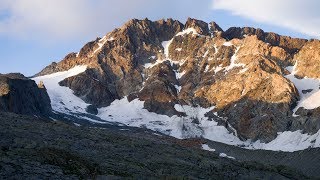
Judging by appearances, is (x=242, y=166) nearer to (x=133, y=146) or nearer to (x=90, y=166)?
(x=133, y=146)

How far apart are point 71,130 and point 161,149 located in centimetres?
1349

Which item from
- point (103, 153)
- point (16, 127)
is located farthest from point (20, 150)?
point (16, 127)

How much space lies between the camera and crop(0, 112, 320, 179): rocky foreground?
37.6 meters

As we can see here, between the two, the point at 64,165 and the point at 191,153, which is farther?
the point at 191,153

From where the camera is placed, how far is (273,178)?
64.1 m

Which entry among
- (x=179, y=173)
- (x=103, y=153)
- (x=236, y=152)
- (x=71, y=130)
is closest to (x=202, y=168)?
(x=179, y=173)

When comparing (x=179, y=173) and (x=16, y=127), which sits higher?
(x=16, y=127)

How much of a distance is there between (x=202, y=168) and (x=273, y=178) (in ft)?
32.0

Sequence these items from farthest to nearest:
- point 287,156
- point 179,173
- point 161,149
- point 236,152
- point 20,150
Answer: point 236,152 → point 287,156 → point 161,149 → point 179,173 → point 20,150

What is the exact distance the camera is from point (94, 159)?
2010 inches

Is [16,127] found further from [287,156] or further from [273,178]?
[287,156]

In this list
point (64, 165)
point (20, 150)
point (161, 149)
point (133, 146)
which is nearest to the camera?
point (64, 165)

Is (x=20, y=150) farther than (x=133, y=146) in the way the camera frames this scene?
No

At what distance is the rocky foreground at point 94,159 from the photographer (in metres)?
37.6
